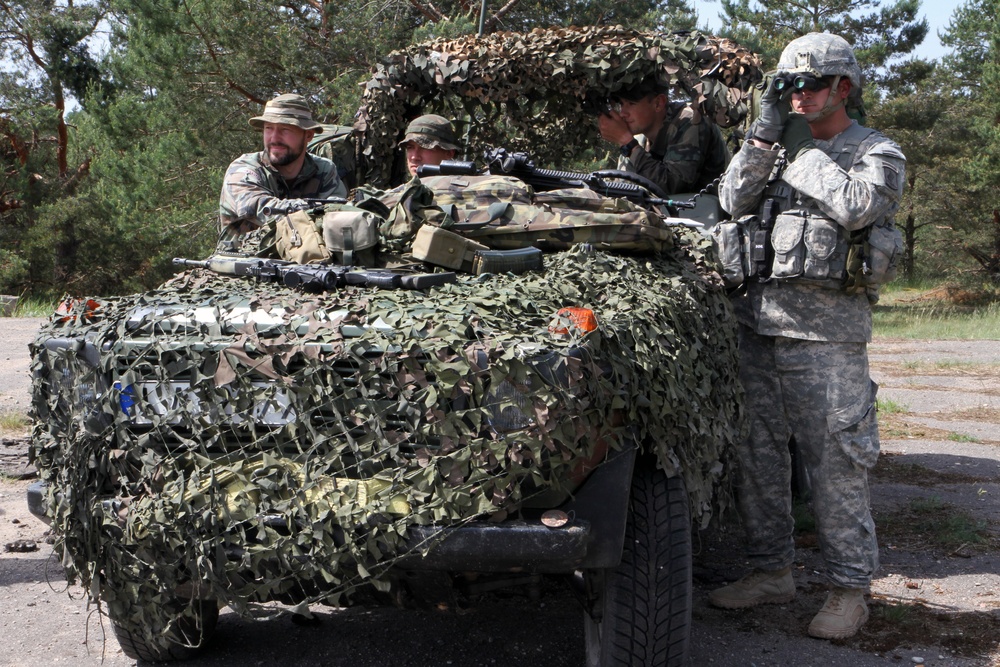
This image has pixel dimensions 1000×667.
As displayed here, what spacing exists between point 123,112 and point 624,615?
50.7 ft

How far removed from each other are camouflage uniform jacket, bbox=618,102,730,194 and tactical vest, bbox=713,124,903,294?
1.46 metres

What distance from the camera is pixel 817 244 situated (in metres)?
3.89

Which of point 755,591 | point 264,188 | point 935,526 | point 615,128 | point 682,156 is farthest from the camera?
point 615,128

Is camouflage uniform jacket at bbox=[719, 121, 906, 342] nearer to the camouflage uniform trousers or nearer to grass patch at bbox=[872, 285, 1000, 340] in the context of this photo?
the camouflage uniform trousers

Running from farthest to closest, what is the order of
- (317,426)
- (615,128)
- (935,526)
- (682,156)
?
(615,128)
(682,156)
(935,526)
(317,426)

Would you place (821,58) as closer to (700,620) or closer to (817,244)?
(817,244)

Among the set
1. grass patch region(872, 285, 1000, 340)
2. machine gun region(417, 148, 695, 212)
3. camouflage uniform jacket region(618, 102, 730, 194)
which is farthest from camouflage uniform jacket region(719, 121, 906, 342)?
grass patch region(872, 285, 1000, 340)

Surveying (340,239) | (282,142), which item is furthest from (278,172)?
(340,239)

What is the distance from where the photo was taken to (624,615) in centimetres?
301

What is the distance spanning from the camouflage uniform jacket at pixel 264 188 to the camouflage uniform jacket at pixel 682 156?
1.76 m

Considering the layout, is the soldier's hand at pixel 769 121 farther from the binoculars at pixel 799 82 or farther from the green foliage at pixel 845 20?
the green foliage at pixel 845 20

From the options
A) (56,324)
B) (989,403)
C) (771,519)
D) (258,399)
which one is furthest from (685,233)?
(989,403)

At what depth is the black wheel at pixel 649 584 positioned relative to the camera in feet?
9.87

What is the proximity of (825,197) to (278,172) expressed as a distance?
3.21m
